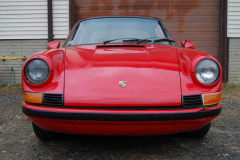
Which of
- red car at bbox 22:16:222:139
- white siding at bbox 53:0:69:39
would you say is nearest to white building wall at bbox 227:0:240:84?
white siding at bbox 53:0:69:39

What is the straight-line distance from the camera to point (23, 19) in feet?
21.0

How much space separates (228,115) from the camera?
339cm

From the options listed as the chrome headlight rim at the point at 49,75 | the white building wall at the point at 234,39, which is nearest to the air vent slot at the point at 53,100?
the chrome headlight rim at the point at 49,75

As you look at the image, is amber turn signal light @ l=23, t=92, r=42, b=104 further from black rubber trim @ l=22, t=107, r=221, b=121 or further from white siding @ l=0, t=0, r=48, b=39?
white siding @ l=0, t=0, r=48, b=39

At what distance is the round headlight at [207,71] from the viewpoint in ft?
5.91

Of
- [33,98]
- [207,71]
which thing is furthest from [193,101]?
[33,98]

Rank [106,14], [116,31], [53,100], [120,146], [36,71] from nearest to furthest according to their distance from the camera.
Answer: [53,100]
[36,71]
[120,146]
[116,31]
[106,14]

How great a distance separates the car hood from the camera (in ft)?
5.45

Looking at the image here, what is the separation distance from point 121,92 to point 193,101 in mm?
547

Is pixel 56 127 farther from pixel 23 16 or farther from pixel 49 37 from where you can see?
pixel 23 16

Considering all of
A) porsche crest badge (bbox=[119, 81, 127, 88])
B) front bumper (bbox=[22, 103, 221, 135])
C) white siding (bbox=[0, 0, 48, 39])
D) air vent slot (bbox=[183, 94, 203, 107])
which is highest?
white siding (bbox=[0, 0, 48, 39])

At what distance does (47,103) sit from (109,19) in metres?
1.61

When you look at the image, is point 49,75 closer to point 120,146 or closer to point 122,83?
point 122,83

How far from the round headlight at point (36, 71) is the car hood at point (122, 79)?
172mm
